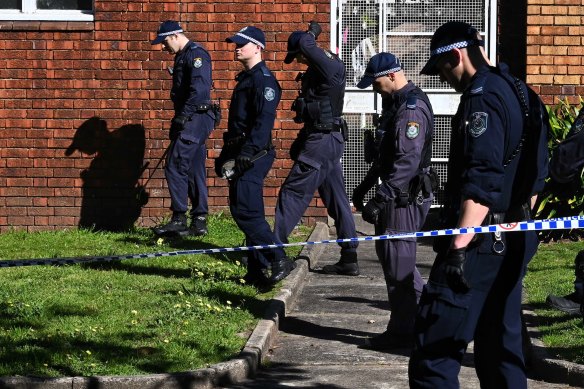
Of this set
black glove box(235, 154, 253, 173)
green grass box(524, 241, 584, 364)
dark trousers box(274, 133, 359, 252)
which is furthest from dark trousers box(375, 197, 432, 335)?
dark trousers box(274, 133, 359, 252)

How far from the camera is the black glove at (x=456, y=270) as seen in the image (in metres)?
4.94

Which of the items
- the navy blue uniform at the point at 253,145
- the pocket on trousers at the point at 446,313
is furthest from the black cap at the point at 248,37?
the pocket on trousers at the point at 446,313

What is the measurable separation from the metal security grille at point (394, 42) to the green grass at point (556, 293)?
1851 mm

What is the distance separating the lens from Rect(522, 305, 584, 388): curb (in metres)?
6.89

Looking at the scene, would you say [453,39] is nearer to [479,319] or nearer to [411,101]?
[479,319]

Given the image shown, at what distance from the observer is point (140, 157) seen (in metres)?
12.9

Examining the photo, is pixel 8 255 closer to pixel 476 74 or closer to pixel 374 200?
pixel 374 200

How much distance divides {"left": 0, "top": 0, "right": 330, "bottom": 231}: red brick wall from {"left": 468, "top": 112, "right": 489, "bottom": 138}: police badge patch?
25.9 feet

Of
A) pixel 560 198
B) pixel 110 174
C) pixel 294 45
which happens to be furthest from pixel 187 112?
pixel 560 198

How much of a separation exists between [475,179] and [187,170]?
7.11 m

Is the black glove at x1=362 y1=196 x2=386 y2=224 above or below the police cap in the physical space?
below

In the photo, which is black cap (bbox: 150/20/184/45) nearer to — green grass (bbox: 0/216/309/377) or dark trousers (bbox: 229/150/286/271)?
green grass (bbox: 0/216/309/377)


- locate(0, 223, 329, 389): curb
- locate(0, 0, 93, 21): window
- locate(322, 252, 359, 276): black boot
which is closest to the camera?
locate(0, 223, 329, 389): curb

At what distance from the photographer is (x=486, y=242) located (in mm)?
5062
